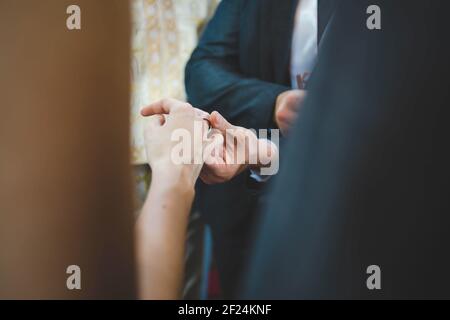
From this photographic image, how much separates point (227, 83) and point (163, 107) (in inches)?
4.9

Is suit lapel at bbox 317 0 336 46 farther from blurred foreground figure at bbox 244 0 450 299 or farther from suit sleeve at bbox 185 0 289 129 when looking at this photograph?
blurred foreground figure at bbox 244 0 450 299

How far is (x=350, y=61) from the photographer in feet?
1.77

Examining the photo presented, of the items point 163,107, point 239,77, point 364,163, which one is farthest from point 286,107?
point 364,163

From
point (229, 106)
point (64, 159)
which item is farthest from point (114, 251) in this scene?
point (229, 106)

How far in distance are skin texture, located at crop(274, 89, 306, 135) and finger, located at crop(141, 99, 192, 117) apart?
156 millimetres

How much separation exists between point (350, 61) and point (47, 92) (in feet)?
1.30

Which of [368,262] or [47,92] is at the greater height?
[47,92]

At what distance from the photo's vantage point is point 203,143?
0.88 metres

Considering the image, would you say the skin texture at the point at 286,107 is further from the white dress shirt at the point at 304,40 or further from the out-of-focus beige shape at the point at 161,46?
the out-of-focus beige shape at the point at 161,46

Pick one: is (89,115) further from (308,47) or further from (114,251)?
(308,47)

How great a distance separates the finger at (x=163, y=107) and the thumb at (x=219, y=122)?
0.16 feet

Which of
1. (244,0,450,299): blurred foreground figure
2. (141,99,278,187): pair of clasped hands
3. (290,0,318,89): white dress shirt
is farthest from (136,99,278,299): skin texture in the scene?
(244,0,450,299): blurred foreground figure
